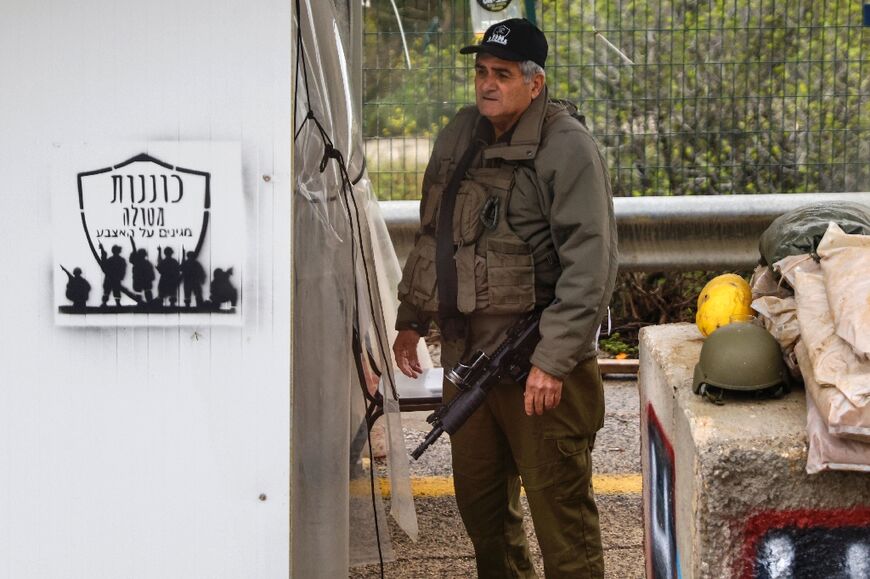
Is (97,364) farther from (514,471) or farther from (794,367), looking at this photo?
(794,367)

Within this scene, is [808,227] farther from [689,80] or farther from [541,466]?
[689,80]

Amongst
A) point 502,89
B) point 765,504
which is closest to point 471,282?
point 502,89

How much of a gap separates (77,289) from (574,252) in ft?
4.11

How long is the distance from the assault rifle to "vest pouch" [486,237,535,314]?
0.08m

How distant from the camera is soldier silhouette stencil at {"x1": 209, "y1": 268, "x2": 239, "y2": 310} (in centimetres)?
276

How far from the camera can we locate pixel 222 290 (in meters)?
2.77

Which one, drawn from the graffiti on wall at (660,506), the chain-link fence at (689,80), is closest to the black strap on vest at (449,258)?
the graffiti on wall at (660,506)

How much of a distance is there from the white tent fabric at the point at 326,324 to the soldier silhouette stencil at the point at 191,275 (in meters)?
0.41

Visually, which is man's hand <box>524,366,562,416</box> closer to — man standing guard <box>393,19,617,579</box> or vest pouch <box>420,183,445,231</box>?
man standing guard <box>393,19,617,579</box>

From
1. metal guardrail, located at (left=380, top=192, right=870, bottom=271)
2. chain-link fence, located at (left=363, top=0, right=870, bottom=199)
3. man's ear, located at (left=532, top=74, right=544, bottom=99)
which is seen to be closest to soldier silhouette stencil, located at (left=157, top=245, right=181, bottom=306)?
man's ear, located at (left=532, top=74, right=544, bottom=99)

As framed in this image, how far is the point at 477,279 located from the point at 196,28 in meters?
1.02

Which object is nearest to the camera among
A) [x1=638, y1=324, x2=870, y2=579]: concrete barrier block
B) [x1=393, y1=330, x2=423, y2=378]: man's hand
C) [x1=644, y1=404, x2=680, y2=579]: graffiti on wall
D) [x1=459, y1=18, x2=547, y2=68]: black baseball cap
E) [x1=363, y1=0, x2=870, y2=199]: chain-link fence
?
[x1=638, y1=324, x2=870, y2=579]: concrete barrier block

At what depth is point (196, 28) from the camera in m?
2.69

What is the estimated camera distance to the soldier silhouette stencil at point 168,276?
2746mm
